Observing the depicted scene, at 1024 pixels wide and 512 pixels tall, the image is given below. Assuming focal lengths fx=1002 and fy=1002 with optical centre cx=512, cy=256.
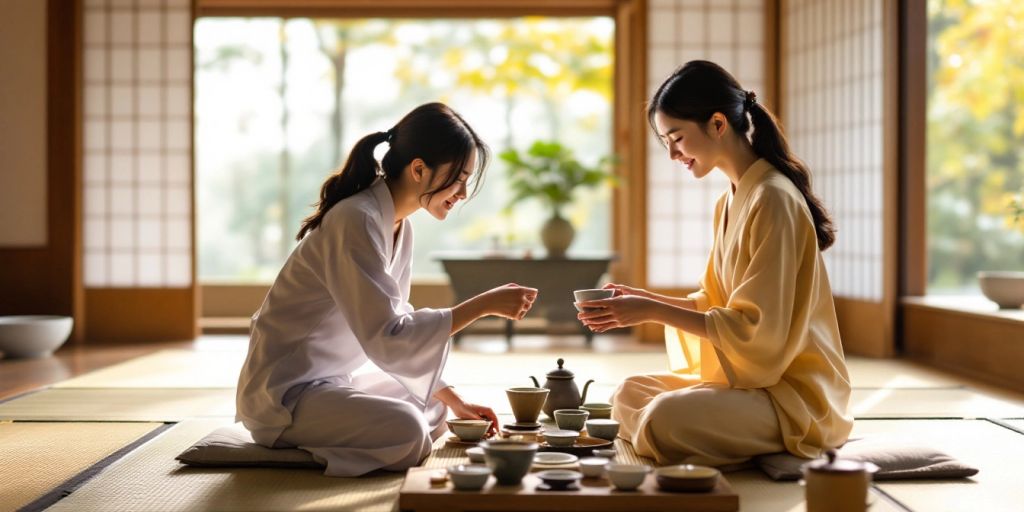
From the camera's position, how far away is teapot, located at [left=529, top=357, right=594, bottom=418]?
10.3 ft

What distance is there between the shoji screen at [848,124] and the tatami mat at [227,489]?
364 cm

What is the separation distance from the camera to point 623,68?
24.5ft

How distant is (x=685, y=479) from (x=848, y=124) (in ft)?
14.1

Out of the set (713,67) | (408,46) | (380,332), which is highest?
(408,46)

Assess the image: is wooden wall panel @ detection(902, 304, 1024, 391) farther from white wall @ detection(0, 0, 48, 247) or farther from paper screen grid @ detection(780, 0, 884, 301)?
white wall @ detection(0, 0, 48, 247)

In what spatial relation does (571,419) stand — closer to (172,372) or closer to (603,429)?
(603,429)

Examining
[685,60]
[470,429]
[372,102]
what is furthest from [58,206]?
[372,102]

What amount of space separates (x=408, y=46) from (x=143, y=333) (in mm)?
6074

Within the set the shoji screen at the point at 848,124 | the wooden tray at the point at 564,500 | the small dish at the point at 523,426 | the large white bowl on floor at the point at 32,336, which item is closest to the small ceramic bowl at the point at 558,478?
the wooden tray at the point at 564,500

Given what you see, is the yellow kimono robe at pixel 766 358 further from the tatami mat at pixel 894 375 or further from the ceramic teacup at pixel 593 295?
the tatami mat at pixel 894 375

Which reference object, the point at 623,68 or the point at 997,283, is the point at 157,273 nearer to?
the point at 623,68

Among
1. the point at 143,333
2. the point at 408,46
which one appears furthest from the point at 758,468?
the point at 408,46

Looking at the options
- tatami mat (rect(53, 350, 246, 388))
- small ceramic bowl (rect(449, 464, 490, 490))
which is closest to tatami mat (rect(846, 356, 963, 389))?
small ceramic bowl (rect(449, 464, 490, 490))

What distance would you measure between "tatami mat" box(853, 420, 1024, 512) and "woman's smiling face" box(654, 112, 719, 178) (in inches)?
38.9
